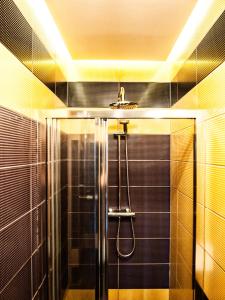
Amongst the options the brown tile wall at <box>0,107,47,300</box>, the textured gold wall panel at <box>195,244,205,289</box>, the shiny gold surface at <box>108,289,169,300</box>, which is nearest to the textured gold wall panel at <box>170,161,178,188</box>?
the textured gold wall panel at <box>195,244,205,289</box>

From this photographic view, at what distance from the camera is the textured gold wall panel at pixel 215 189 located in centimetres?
140

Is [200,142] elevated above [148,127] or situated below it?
below

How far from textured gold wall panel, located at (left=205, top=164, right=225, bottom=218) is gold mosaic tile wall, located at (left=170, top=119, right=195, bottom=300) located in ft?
0.96

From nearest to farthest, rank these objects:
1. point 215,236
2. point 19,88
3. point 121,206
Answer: point 19,88 → point 215,236 → point 121,206

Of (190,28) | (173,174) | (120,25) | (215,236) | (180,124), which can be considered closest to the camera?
(215,236)

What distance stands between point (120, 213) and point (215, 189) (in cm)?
132

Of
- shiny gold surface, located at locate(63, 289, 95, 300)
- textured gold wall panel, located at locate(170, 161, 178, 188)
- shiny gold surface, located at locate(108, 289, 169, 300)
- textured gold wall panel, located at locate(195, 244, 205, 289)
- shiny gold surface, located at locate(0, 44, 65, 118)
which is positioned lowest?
shiny gold surface, located at locate(108, 289, 169, 300)

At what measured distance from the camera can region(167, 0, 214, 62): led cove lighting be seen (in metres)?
1.66

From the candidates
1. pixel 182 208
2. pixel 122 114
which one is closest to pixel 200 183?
pixel 182 208

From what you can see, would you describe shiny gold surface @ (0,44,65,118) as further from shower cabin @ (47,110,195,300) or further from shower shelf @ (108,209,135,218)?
shower shelf @ (108,209,135,218)

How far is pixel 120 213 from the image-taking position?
2.65 metres

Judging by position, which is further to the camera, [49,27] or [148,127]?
[148,127]

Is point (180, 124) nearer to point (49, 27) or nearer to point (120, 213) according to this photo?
point (120, 213)

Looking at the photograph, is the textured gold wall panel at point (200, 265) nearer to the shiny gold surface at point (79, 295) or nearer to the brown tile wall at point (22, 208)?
the shiny gold surface at point (79, 295)
